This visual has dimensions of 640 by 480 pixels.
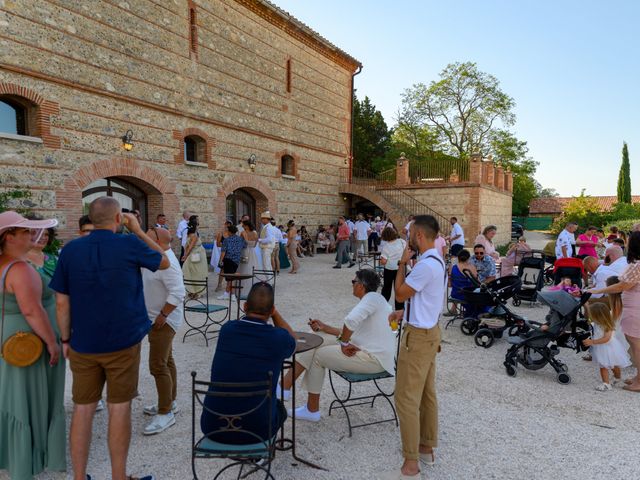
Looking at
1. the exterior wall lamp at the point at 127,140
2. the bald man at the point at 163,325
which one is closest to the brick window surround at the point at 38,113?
the exterior wall lamp at the point at 127,140

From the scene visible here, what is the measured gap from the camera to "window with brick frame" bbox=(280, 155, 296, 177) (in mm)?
18000

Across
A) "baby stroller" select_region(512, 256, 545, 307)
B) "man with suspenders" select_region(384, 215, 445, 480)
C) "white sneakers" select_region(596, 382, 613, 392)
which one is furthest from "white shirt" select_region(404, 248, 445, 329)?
"baby stroller" select_region(512, 256, 545, 307)

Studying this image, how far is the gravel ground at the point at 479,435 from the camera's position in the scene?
3162 mm

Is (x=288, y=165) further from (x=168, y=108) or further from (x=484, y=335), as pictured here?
(x=484, y=335)

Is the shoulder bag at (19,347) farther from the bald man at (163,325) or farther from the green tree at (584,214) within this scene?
the green tree at (584,214)

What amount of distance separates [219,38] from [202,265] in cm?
970

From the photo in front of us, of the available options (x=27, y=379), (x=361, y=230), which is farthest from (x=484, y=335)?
(x=361, y=230)

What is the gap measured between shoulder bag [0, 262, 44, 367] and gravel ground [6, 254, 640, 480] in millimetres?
950

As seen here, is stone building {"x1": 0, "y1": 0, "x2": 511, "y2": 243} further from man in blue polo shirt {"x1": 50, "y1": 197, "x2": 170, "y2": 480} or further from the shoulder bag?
man in blue polo shirt {"x1": 50, "y1": 197, "x2": 170, "y2": 480}

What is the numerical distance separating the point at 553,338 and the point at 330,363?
289 centimetres

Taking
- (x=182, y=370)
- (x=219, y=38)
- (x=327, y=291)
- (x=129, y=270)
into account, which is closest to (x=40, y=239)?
(x=129, y=270)

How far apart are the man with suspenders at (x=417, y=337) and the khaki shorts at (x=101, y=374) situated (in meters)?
1.83

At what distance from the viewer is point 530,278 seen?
8.55 m

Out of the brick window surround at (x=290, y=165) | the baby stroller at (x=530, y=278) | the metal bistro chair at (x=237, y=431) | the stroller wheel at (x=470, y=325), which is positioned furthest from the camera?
the brick window surround at (x=290, y=165)
